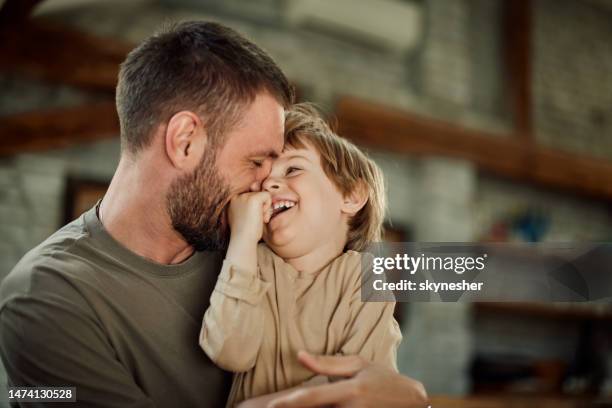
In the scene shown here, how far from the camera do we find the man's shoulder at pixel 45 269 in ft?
2.66

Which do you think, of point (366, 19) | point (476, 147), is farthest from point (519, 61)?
point (366, 19)

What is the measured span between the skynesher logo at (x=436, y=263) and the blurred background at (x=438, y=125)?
1.42 m

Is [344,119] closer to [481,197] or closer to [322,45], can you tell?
[322,45]

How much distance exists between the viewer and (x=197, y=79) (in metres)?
0.94

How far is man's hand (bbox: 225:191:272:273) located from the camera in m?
0.82

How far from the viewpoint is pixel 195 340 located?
Result: 3.02 feet

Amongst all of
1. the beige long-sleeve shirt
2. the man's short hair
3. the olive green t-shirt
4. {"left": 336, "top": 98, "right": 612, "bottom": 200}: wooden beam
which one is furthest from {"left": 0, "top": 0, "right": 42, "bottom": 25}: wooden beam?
{"left": 336, "top": 98, "right": 612, "bottom": 200}: wooden beam

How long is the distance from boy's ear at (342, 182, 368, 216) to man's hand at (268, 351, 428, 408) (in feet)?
0.83

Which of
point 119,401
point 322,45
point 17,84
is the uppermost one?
point 322,45

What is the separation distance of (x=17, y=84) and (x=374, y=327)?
2.21m

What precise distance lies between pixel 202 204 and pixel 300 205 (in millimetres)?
144

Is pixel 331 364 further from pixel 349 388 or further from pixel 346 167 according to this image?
pixel 346 167

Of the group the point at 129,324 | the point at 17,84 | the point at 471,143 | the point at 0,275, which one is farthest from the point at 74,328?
the point at 471,143

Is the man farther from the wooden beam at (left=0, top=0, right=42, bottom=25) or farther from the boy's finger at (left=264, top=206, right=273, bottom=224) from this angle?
the wooden beam at (left=0, top=0, right=42, bottom=25)
